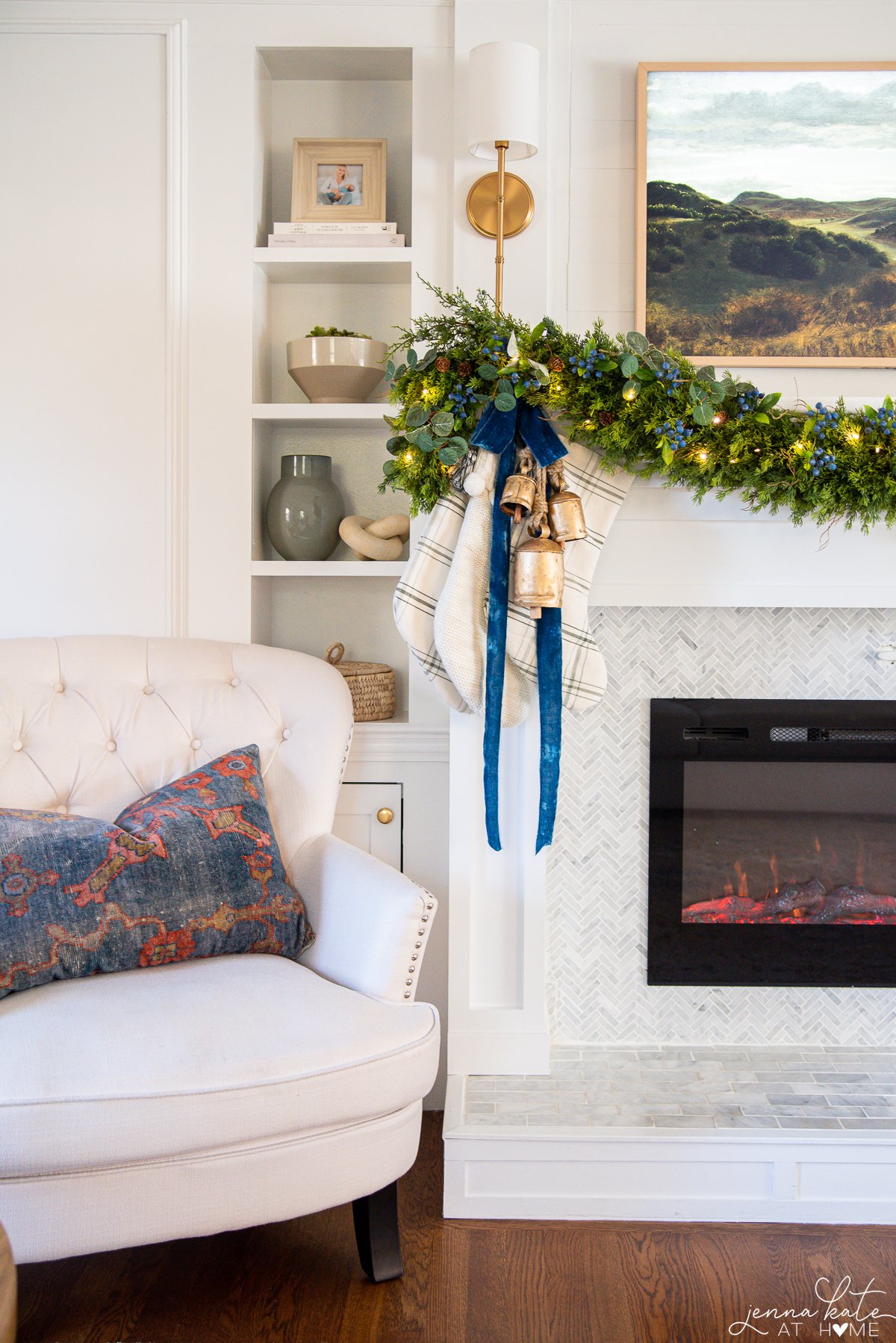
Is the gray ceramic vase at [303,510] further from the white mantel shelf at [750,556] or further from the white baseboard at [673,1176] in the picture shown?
the white baseboard at [673,1176]

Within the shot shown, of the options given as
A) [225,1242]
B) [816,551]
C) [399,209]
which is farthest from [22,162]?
[225,1242]

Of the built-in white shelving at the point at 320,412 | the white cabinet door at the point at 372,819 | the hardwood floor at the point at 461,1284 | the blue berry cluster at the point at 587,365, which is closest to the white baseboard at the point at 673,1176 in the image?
the hardwood floor at the point at 461,1284

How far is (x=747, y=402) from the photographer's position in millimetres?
1828

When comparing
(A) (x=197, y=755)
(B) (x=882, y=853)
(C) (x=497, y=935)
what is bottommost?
(C) (x=497, y=935)

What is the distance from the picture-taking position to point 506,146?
6.36 feet

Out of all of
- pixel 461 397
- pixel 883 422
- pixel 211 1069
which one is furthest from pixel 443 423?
pixel 211 1069

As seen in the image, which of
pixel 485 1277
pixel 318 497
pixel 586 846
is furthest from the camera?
pixel 318 497

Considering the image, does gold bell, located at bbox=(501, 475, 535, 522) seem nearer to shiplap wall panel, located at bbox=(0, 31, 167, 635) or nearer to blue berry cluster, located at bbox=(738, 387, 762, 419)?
blue berry cluster, located at bbox=(738, 387, 762, 419)

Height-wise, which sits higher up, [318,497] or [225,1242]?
[318,497]

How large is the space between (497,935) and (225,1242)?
71 centimetres

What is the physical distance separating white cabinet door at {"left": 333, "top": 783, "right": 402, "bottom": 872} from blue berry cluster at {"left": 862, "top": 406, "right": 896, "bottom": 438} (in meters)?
1.16

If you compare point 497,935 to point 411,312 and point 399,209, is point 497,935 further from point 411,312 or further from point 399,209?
point 399,209

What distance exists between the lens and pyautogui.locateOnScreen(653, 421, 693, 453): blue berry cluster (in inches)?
70.4

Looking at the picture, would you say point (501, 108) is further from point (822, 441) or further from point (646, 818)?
point (646, 818)
